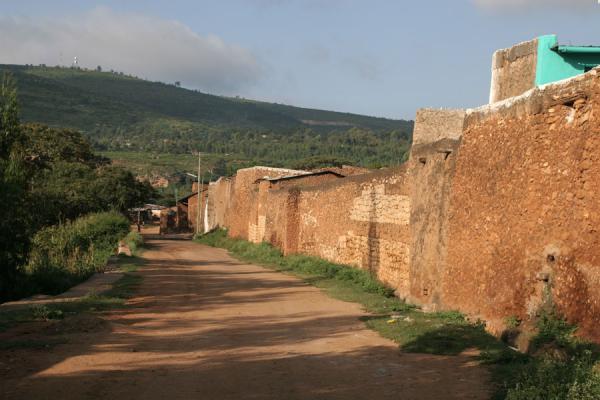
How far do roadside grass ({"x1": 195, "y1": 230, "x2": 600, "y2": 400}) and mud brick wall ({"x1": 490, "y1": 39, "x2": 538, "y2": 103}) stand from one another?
17.0 ft

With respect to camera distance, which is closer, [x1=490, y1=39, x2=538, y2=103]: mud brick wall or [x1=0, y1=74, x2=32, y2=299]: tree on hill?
[x1=0, y1=74, x2=32, y2=299]: tree on hill

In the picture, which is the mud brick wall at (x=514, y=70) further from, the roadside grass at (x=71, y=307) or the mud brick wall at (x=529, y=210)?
the roadside grass at (x=71, y=307)

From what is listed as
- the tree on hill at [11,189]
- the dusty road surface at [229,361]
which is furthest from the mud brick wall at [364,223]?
the tree on hill at [11,189]

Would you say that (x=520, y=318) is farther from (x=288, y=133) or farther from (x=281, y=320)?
(x=288, y=133)

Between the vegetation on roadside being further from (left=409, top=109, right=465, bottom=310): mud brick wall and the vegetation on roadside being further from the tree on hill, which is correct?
(left=409, top=109, right=465, bottom=310): mud brick wall

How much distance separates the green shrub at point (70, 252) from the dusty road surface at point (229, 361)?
Answer: 4209 millimetres

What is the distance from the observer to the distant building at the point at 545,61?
1505cm

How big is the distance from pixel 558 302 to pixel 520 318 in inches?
40.8

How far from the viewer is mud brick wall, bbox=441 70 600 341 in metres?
8.23

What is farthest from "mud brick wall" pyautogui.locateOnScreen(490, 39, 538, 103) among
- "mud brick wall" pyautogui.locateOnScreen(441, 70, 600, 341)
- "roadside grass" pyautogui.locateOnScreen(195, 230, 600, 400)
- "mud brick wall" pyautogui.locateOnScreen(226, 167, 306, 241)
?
"mud brick wall" pyautogui.locateOnScreen(226, 167, 306, 241)

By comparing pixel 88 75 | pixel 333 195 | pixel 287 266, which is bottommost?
pixel 287 266

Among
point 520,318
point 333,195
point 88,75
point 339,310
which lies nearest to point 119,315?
point 339,310

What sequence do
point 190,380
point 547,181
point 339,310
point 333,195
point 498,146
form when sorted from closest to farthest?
point 190,380, point 547,181, point 498,146, point 339,310, point 333,195

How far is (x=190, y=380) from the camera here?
7.70m
